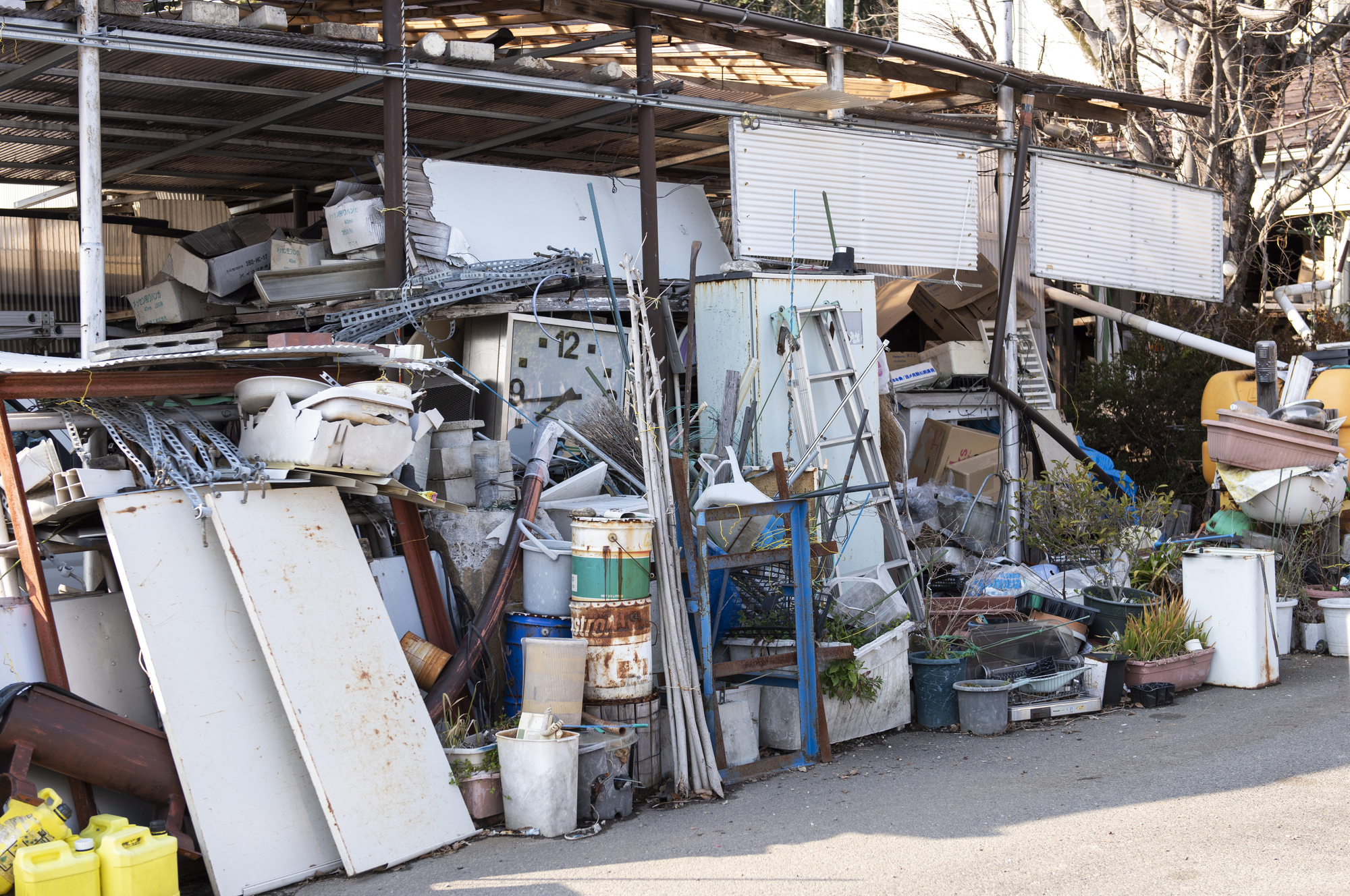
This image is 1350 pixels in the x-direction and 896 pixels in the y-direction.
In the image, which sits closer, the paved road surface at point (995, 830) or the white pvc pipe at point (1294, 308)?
the paved road surface at point (995, 830)

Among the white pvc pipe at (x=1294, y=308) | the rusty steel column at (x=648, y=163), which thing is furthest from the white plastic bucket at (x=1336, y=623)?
the rusty steel column at (x=648, y=163)

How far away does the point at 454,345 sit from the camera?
8828 millimetres

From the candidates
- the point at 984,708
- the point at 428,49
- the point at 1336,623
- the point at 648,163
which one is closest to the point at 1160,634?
the point at 984,708

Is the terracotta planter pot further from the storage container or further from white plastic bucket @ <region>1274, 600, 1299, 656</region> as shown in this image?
white plastic bucket @ <region>1274, 600, 1299, 656</region>

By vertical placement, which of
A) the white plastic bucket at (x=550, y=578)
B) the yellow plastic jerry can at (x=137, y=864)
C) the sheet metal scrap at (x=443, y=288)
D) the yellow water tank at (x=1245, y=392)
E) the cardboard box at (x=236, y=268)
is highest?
the cardboard box at (x=236, y=268)

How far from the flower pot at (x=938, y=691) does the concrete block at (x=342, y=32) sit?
533 centimetres

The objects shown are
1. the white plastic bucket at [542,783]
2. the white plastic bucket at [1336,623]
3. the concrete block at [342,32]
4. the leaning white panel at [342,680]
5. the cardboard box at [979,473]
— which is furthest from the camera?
the cardboard box at [979,473]

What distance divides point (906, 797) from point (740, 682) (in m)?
1.23

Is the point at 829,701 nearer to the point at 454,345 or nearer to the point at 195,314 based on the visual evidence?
the point at 454,345

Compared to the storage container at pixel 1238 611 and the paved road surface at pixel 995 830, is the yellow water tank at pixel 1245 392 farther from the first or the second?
the paved road surface at pixel 995 830

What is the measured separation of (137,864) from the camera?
4.47 metres

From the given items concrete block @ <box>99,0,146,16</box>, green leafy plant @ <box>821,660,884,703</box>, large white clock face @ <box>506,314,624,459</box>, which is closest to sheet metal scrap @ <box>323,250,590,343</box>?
large white clock face @ <box>506,314,624,459</box>

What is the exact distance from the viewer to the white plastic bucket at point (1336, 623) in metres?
8.81

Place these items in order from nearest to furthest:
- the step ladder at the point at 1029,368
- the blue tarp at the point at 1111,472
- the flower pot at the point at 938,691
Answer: the flower pot at the point at 938,691 < the blue tarp at the point at 1111,472 < the step ladder at the point at 1029,368
